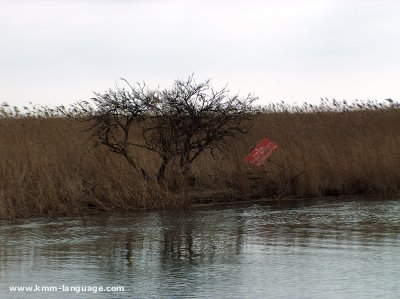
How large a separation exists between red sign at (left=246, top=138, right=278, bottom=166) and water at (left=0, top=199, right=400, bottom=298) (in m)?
3.30

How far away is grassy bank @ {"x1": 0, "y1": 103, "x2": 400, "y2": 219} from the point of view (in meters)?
12.5

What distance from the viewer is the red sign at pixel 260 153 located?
15.1 metres

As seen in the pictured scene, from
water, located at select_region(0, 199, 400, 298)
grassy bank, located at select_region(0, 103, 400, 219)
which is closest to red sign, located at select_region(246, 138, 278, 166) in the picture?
grassy bank, located at select_region(0, 103, 400, 219)

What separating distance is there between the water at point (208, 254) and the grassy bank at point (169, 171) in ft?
2.85

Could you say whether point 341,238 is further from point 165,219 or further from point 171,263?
point 165,219

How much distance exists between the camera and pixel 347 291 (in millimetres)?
5934

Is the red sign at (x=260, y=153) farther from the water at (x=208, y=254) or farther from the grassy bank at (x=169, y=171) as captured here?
the water at (x=208, y=254)

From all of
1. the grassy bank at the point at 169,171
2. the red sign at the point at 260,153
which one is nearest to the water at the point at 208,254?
the grassy bank at the point at 169,171

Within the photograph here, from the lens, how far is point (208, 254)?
25.6ft

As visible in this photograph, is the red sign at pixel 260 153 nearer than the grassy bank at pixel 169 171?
No

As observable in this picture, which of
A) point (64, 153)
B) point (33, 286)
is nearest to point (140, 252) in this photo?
point (33, 286)

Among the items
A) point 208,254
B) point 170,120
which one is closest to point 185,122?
point 170,120

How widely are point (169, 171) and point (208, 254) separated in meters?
6.07

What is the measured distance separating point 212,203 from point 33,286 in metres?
7.46
